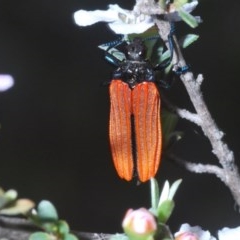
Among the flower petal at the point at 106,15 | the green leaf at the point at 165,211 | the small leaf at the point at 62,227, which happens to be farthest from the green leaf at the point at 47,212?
the flower petal at the point at 106,15

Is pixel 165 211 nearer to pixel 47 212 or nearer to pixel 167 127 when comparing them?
pixel 47 212

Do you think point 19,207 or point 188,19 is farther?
point 188,19

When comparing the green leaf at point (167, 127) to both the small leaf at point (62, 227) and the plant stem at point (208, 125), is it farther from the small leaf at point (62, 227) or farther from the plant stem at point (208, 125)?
the small leaf at point (62, 227)

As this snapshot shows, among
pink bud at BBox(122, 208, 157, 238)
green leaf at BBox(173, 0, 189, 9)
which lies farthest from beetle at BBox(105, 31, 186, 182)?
pink bud at BBox(122, 208, 157, 238)

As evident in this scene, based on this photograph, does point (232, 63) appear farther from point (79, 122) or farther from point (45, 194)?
point (45, 194)

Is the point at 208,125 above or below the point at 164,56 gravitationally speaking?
below

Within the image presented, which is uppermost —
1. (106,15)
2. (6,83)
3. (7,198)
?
(106,15)

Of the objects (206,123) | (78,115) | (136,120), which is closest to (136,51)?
(136,120)
